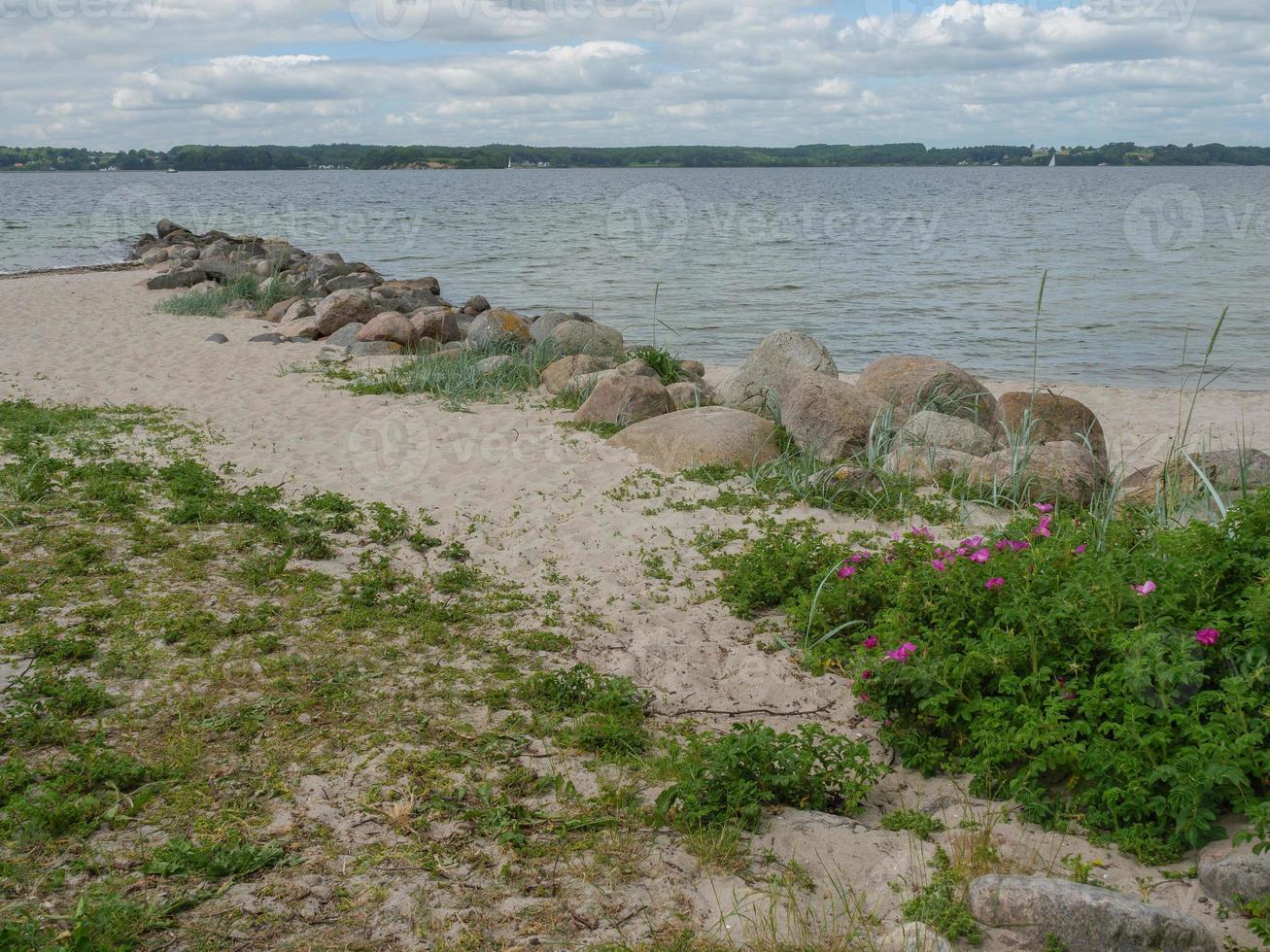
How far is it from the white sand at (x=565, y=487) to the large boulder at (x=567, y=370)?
0.83m

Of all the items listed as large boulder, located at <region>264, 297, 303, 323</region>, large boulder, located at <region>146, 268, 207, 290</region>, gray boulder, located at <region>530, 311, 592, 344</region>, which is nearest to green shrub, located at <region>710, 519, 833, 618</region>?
gray boulder, located at <region>530, 311, 592, 344</region>

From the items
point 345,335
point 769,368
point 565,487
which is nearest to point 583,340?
point 769,368

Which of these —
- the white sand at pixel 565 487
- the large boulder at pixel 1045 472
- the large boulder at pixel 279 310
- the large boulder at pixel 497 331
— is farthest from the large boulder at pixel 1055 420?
the large boulder at pixel 279 310

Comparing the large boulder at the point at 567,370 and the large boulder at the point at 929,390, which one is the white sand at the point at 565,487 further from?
the large boulder at the point at 929,390

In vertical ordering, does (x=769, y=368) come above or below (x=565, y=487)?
above

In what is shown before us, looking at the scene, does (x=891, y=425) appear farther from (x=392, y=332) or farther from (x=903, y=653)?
(x=392, y=332)

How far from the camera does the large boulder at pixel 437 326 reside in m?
14.6

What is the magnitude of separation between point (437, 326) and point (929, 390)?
313 inches

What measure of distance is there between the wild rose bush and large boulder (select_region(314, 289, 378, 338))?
42.1 ft

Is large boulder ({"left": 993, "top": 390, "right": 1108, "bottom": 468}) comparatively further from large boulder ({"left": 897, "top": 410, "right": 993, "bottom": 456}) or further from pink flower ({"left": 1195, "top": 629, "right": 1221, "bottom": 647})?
pink flower ({"left": 1195, "top": 629, "right": 1221, "bottom": 647})

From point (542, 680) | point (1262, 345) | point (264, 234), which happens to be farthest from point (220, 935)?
point (264, 234)

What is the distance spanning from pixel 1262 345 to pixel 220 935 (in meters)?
18.5

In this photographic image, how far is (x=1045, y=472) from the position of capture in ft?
23.3

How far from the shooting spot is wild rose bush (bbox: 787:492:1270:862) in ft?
10.7
